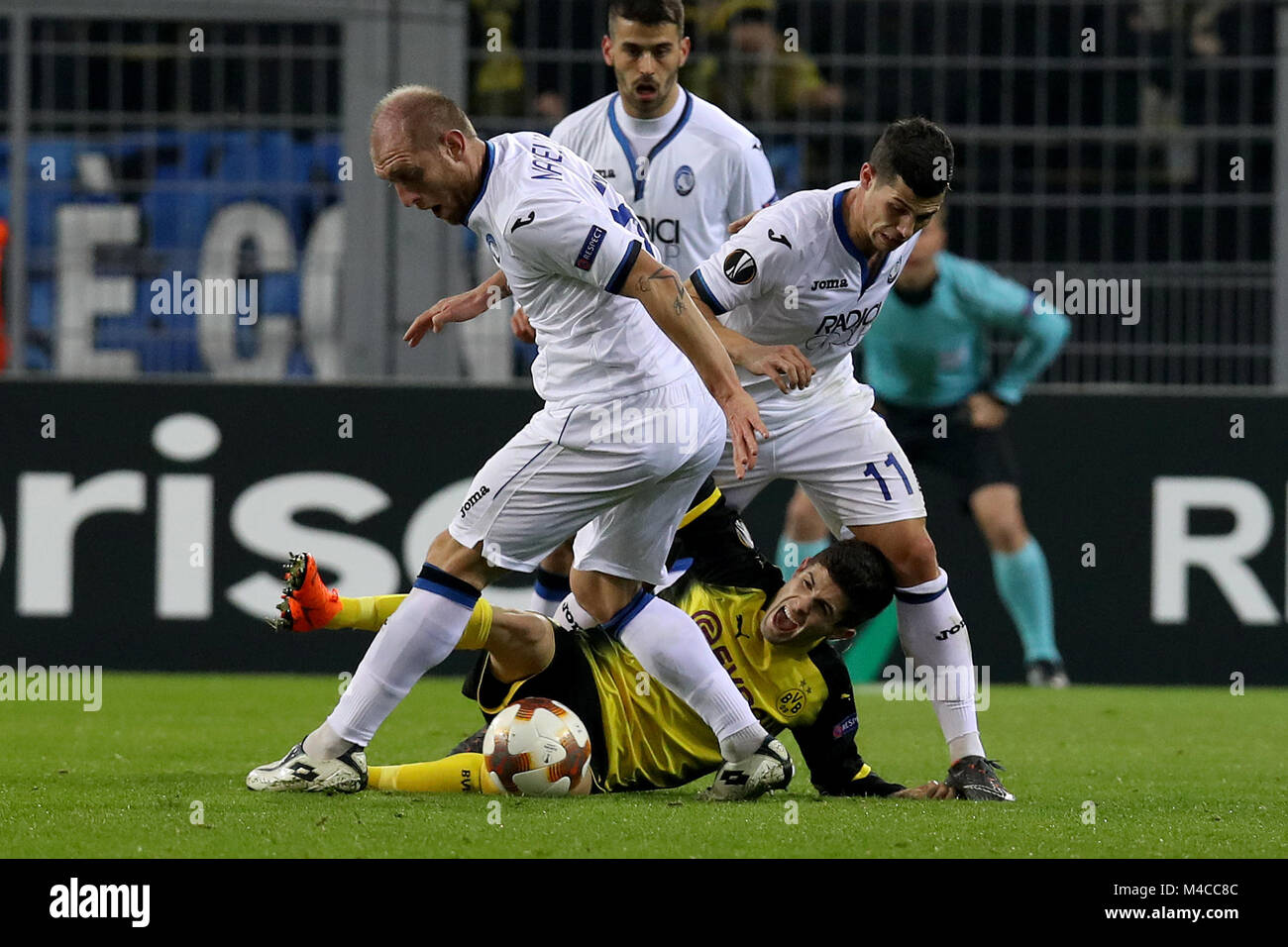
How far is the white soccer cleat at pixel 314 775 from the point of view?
5.26 metres

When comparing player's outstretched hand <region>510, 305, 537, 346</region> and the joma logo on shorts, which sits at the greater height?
player's outstretched hand <region>510, 305, 537, 346</region>

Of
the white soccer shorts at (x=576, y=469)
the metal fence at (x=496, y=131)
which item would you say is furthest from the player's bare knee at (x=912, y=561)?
the metal fence at (x=496, y=131)

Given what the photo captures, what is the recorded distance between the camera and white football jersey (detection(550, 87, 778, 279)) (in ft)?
22.4

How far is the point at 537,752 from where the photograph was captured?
536cm

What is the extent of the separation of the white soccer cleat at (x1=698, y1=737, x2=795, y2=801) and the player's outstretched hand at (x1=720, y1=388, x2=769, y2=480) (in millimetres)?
932

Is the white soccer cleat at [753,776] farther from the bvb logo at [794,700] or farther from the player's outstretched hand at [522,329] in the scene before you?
the player's outstretched hand at [522,329]

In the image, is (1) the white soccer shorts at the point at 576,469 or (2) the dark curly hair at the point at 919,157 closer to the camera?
(1) the white soccer shorts at the point at 576,469

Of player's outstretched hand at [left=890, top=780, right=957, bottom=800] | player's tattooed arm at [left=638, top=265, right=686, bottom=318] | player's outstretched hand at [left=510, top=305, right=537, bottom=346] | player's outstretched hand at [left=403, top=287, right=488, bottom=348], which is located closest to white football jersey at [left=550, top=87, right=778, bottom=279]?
player's outstretched hand at [left=510, top=305, right=537, bottom=346]

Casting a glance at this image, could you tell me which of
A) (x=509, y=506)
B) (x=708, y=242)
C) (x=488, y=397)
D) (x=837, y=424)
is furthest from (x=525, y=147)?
(x=488, y=397)

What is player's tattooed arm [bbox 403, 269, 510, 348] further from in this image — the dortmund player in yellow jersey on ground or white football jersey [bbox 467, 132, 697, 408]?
the dortmund player in yellow jersey on ground

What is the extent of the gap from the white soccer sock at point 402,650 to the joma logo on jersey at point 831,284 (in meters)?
1.36

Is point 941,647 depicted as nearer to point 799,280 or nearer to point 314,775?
point 799,280

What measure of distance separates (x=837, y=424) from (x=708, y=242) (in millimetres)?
1140

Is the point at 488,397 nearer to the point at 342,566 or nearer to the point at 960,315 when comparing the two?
the point at 342,566
